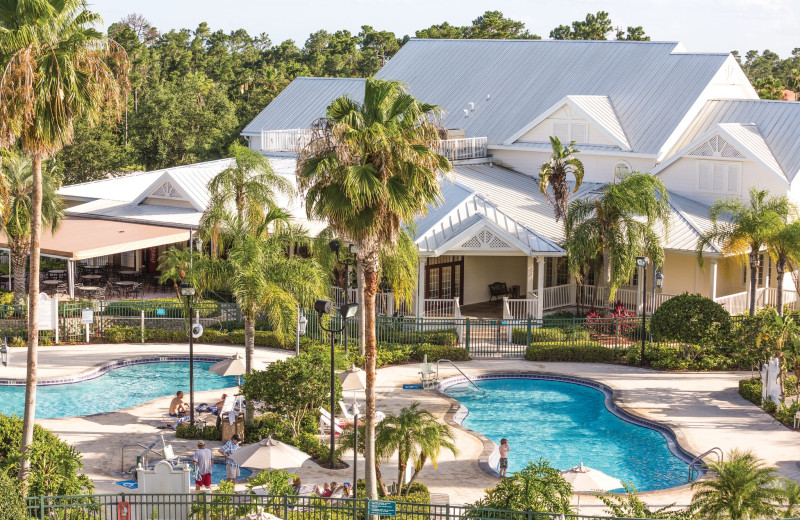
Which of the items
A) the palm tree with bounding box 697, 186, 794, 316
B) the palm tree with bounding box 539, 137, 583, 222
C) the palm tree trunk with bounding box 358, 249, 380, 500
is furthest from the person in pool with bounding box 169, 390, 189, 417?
the palm tree with bounding box 697, 186, 794, 316

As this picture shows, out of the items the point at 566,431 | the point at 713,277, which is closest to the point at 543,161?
the point at 713,277

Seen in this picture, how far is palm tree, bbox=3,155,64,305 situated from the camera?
34.6 meters

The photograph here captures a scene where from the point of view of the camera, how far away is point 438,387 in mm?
30641

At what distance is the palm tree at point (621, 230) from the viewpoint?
3456cm

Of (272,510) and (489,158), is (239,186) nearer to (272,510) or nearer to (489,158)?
(272,510)

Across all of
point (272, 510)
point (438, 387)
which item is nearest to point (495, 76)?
point (438, 387)

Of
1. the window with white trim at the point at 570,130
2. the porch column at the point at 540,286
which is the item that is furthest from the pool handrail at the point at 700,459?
the window with white trim at the point at 570,130

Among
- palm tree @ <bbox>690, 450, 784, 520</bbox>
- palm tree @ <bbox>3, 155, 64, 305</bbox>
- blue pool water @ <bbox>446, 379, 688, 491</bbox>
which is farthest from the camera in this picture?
palm tree @ <bbox>3, 155, 64, 305</bbox>

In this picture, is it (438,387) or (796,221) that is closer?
(438,387)

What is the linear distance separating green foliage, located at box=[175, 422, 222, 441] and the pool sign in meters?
8.15

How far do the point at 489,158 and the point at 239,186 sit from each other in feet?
59.1

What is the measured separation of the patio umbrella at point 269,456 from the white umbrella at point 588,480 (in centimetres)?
535

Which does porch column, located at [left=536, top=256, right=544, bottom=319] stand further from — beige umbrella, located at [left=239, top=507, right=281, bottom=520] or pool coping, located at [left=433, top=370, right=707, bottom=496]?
beige umbrella, located at [left=239, top=507, right=281, bottom=520]

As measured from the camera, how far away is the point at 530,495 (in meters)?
17.3
